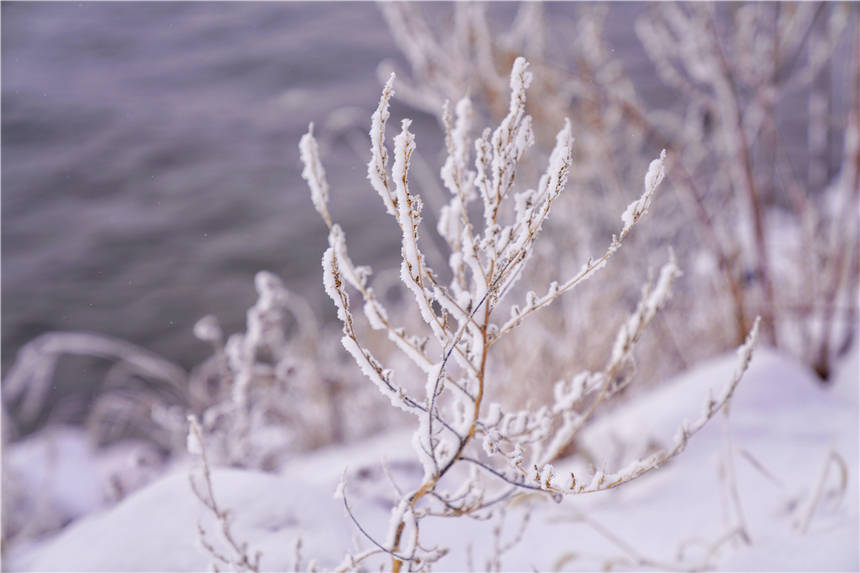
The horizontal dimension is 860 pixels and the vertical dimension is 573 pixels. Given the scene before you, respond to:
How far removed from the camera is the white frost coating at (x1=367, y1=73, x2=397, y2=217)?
0.58 m

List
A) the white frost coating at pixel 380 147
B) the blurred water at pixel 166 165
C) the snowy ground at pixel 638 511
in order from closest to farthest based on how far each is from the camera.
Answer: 1. the white frost coating at pixel 380 147
2. the snowy ground at pixel 638 511
3. the blurred water at pixel 166 165

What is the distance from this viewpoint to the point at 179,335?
5020mm

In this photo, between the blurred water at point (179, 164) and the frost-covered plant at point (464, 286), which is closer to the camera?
the frost-covered plant at point (464, 286)

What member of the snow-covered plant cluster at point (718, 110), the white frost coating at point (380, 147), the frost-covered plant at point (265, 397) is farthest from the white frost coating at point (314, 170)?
the snow-covered plant cluster at point (718, 110)

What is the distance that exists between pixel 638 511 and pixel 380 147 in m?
1.35

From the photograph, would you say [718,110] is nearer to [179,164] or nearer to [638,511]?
[638,511]

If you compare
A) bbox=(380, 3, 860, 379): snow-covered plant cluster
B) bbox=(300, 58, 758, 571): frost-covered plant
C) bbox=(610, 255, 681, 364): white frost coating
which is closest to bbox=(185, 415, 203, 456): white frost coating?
bbox=(300, 58, 758, 571): frost-covered plant

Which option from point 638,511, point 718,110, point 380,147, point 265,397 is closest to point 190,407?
point 265,397

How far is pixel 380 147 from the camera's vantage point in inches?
23.1

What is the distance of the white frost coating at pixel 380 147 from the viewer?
58 centimetres

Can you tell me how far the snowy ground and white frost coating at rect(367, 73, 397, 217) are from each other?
1.57 ft

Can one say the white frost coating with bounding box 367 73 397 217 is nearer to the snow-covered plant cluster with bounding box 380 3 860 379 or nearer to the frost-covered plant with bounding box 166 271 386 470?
the frost-covered plant with bounding box 166 271 386 470

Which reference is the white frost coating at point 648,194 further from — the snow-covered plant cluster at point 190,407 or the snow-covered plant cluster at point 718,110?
the snow-covered plant cluster at point 718,110

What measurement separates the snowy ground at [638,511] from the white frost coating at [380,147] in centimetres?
48
